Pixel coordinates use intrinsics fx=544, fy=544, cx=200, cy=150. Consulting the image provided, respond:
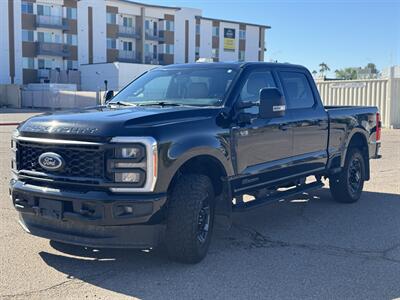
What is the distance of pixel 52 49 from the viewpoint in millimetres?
63688

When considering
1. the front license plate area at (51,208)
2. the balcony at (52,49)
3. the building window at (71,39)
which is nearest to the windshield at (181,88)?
the front license plate area at (51,208)

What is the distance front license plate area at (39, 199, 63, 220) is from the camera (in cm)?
482

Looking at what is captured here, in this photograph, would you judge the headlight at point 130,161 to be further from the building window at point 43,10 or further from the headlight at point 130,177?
the building window at point 43,10

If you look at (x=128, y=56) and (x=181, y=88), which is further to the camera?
Result: (x=128, y=56)

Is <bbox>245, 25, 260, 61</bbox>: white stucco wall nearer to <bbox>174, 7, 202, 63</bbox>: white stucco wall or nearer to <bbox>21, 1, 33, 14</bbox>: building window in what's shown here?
<bbox>174, 7, 202, 63</bbox>: white stucco wall

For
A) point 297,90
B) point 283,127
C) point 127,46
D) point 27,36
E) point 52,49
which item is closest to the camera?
point 283,127

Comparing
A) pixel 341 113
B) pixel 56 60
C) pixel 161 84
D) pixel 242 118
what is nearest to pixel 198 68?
pixel 161 84

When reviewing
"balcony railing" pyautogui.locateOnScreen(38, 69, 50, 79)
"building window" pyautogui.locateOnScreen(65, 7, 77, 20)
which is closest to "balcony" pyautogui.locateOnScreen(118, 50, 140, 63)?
"building window" pyautogui.locateOnScreen(65, 7, 77, 20)

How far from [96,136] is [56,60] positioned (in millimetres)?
63051

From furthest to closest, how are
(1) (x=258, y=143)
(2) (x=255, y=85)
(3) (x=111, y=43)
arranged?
(3) (x=111, y=43), (2) (x=255, y=85), (1) (x=258, y=143)

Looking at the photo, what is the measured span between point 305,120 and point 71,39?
61.8 meters

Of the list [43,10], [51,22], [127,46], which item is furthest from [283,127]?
[127,46]

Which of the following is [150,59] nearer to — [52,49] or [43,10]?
[52,49]

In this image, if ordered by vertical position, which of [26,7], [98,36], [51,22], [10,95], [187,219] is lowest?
[187,219]
